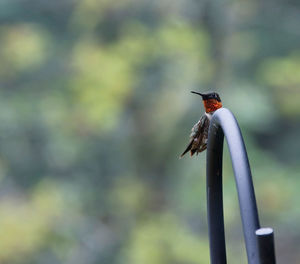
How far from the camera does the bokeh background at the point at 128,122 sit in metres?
5.97

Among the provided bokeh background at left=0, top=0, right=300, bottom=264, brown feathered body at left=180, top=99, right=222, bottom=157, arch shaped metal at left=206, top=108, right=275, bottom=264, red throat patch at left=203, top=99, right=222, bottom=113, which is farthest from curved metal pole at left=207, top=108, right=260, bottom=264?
bokeh background at left=0, top=0, right=300, bottom=264

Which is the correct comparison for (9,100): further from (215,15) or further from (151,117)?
(215,15)

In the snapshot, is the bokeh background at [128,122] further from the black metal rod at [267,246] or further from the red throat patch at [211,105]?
the black metal rod at [267,246]

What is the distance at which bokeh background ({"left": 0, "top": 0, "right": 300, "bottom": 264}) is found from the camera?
5973 millimetres

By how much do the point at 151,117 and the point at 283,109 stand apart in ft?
4.78

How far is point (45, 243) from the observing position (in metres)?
6.18

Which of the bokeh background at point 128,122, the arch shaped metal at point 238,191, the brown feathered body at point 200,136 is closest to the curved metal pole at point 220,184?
the arch shaped metal at point 238,191

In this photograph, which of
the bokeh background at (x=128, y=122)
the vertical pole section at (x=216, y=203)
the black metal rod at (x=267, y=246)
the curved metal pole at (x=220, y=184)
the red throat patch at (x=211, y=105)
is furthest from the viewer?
the bokeh background at (x=128, y=122)

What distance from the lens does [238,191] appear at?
1.25 metres

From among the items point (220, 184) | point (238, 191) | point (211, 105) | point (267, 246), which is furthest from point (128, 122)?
point (267, 246)

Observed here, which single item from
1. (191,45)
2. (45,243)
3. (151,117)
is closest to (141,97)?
(151,117)

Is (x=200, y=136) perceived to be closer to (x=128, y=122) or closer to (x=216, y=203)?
(x=216, y=203)

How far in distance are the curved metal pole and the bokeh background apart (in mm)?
4208

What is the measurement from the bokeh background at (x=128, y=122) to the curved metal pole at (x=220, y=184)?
4.21 metres
